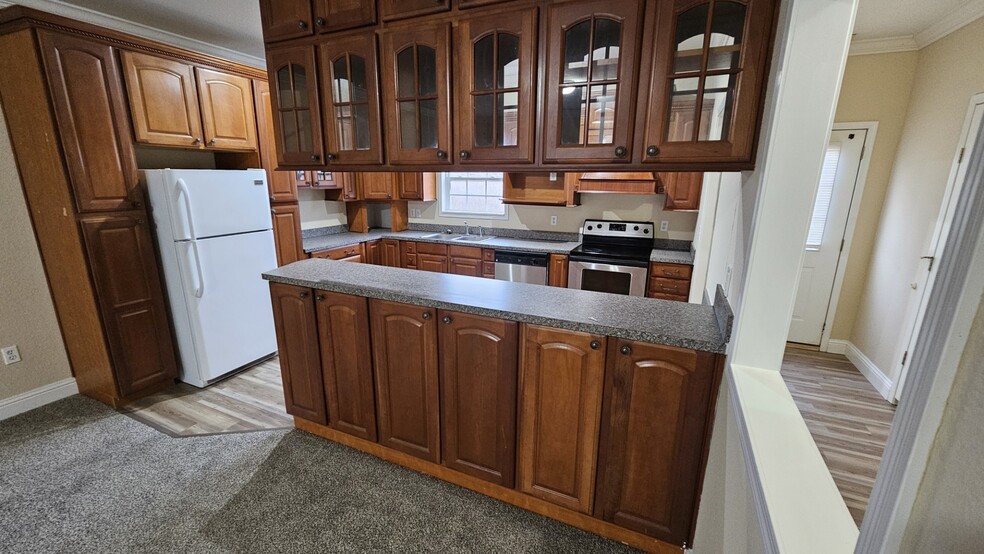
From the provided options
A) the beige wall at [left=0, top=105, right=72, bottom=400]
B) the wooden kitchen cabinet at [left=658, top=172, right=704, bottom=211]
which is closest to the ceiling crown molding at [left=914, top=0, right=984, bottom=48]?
the wooden kitchen cabinet at [left=658, top=172, right=704, bottom=211]

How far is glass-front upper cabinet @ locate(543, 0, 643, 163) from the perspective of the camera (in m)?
1.44

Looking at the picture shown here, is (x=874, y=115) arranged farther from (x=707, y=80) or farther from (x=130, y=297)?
A: (x=130, y=297)

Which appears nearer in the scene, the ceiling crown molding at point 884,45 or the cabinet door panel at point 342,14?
the cabinet door panel at point 342,14

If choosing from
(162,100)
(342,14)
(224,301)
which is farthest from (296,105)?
(224,301)

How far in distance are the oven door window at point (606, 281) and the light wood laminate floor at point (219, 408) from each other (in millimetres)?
2656

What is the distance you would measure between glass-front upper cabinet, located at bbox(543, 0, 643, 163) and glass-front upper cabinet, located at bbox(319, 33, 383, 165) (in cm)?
85

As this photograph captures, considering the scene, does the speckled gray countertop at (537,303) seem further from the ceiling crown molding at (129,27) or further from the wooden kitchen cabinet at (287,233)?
the ceiling crown molding at (129,27)

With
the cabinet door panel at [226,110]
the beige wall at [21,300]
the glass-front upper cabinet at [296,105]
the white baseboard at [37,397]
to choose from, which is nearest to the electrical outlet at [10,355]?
the beige wall at [21,300]

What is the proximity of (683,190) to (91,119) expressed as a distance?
4.32 m

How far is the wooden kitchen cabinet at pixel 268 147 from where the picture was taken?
10.7 ft

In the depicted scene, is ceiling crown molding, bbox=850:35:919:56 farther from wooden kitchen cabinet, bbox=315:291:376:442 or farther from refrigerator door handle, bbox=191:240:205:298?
refrigerator door handle, bbox=191:240:205:298

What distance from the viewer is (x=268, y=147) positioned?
3.37 meters

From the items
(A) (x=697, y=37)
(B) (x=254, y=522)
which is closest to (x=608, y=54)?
(A) (x=697, y=37)

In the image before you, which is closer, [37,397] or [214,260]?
[37,397]
